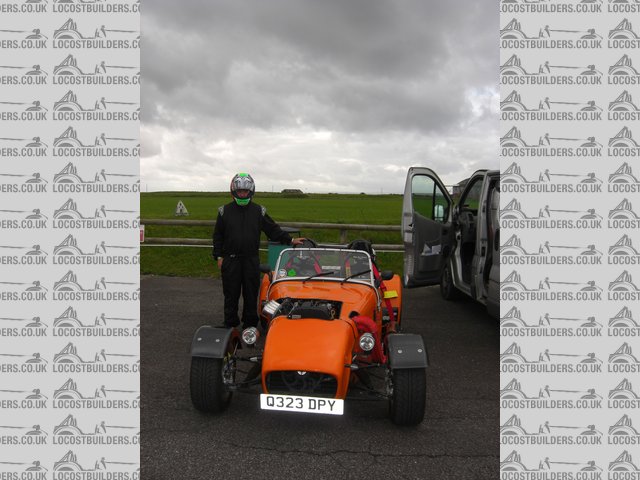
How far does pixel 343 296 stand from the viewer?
4789 millimetres

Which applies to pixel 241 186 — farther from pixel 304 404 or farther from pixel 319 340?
pixel 304 404

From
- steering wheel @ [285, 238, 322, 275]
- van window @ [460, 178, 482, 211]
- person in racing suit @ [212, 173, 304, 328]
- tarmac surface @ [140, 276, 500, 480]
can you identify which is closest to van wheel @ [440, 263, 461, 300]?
van window @ [460, 178, 482, 211]

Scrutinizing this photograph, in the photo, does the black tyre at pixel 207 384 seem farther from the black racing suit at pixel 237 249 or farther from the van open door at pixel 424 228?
the van open door at pixel 424 228

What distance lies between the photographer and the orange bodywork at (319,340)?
146 inches

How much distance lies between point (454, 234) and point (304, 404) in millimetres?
4990

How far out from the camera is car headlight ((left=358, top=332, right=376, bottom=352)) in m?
3.96

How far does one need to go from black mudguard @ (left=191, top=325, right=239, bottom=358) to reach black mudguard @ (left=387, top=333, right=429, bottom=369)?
1472 millimetres

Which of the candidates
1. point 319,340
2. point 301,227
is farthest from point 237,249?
point 301,227

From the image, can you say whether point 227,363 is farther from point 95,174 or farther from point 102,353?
point 95,174

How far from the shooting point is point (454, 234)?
7.77 m

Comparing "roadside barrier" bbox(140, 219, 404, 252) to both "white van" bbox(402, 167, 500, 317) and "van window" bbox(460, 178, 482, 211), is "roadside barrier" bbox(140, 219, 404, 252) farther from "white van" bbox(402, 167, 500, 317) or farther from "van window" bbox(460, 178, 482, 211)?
"van window" bbox(460, 178, 482, 211)

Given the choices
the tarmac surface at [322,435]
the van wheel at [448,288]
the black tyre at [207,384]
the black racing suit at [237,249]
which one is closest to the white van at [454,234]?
the van wheel at [448,288]

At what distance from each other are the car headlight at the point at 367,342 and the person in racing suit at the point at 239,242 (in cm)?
229

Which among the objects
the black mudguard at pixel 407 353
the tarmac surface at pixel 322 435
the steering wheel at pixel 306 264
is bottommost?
the tarmac surface at pixel 322 435
